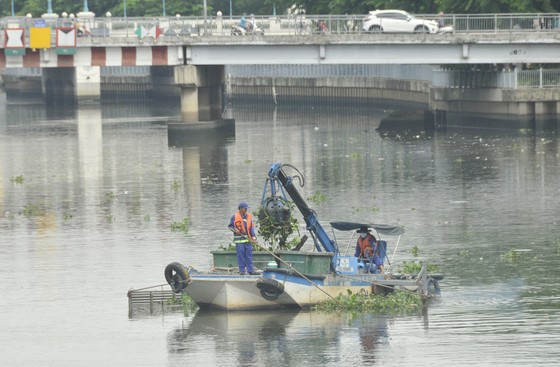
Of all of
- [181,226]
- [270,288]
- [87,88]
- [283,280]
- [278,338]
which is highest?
[87,88]

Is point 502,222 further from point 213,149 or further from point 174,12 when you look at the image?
point 174,12

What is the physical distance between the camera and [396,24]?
303 ft

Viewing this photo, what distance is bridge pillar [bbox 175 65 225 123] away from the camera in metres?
92.8

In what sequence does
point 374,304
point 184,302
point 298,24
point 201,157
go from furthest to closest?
point 298,24 < point 201,157 < point 184,302 < point 374,304

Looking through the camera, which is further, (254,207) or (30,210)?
(30,210)

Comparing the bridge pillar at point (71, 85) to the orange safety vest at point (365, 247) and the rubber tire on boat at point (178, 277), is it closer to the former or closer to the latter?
the orange safety vest at point (365, 247)

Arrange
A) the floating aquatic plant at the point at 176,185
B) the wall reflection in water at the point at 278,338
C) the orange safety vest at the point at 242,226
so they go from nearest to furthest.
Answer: the wall reflection in water at the point at 278,338 → the orange safety vest at the point at 242,226 → the floating aquatic plant at the point at 176,185

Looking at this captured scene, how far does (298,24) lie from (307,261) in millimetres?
56183

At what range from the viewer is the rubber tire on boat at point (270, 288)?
35.7m

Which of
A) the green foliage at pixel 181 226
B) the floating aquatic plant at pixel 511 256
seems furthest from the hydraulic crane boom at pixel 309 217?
the green foliage at pixel 181 226

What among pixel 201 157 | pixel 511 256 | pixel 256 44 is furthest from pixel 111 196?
pixel 256 44

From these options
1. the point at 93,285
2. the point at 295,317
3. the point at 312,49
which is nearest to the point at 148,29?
the point at 312,49

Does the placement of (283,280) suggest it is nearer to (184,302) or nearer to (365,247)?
(365,247)

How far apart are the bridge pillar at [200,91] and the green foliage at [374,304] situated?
2237 inches
